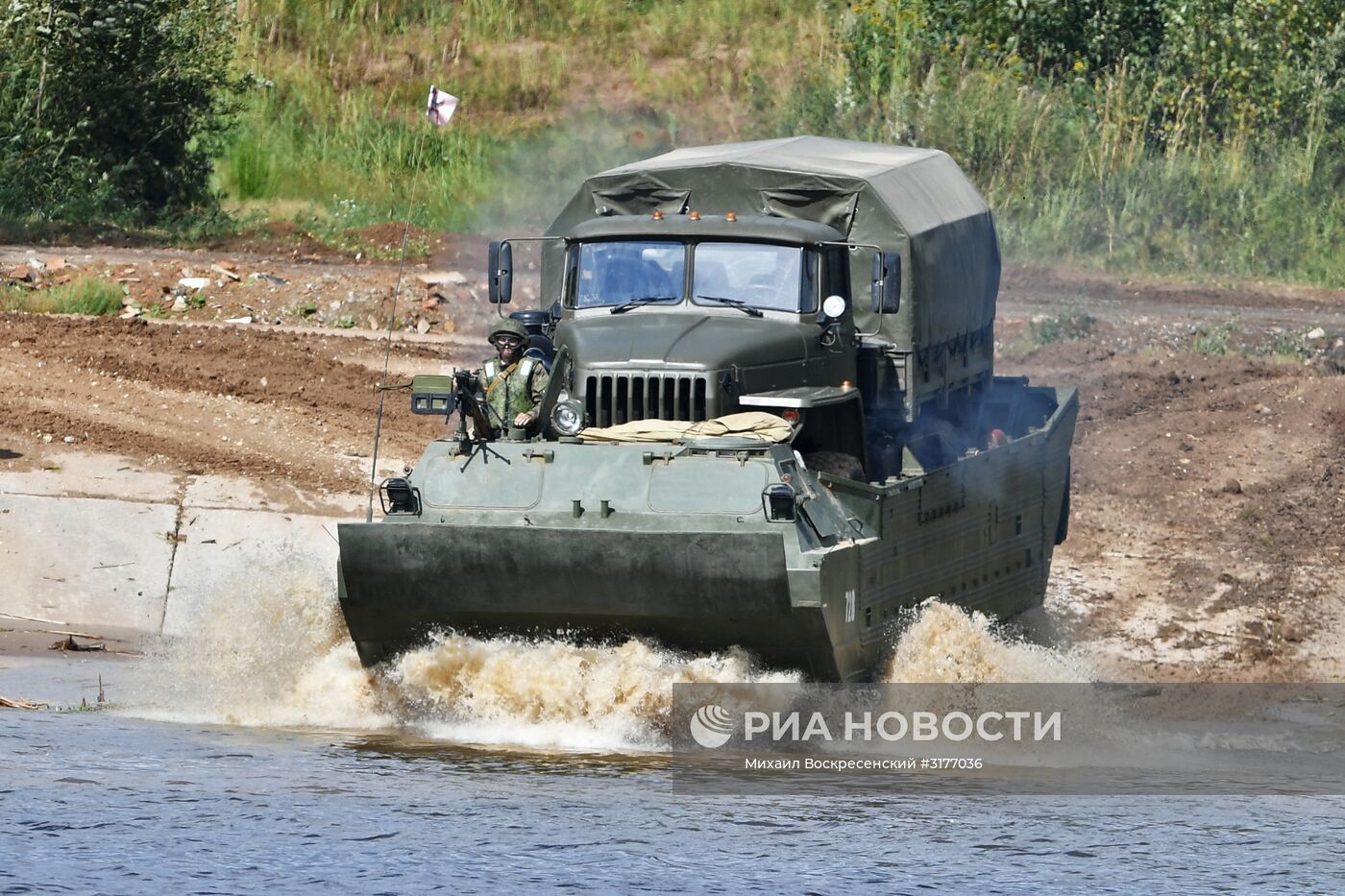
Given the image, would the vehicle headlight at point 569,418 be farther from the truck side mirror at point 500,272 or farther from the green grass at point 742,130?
the green grass at point 742,130

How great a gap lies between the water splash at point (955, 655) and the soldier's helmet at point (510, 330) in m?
2.67

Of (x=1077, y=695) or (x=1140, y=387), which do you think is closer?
(x=1077, y=695)

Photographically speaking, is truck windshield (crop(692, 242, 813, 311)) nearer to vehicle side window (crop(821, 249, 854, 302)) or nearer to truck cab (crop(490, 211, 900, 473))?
truck cab (crop(490, 211, 900, 473))

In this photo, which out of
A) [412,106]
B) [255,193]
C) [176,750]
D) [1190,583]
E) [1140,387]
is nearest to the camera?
[176,750]

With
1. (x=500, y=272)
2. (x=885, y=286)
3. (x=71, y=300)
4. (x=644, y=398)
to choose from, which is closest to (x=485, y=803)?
(x=644, y=398)

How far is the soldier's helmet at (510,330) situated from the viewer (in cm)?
1293

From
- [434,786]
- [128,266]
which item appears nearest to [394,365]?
[128,266]

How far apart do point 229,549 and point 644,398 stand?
4831 mm

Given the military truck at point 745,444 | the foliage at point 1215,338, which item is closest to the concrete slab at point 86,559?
the military truck at point 745,444

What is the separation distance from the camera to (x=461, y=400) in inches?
488

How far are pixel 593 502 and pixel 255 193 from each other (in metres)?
20.1

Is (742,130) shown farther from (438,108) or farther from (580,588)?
(580,588)

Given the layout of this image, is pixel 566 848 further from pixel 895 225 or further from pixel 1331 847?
pixel 895 225

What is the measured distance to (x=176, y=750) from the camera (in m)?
11.6
